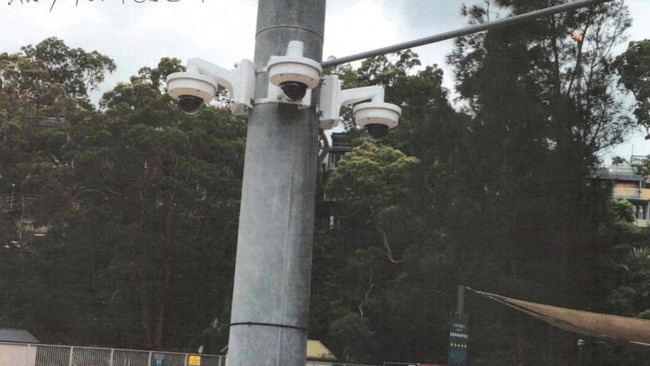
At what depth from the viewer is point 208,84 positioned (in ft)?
14.8

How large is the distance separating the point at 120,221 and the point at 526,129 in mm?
19951

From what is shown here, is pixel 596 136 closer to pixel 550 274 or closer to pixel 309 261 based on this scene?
pixel 550 274

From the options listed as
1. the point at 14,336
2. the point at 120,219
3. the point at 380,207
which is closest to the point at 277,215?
the point at 14,336

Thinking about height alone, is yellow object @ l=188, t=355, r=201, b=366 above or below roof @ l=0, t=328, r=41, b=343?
below

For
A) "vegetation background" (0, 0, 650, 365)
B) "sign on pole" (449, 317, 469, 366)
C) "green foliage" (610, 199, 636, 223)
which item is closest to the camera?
"sign on pole" (449, 317, 469, 366)

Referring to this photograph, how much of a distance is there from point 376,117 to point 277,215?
0.94m


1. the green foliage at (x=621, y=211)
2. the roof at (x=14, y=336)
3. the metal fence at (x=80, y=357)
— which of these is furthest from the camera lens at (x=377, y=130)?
the roof at (x=14, y=336)

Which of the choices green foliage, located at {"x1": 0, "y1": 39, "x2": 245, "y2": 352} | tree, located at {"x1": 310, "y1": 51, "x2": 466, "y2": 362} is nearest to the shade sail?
tree, located at {"x1": 310, "y1": 51, "x2": 466, "y2": 362}

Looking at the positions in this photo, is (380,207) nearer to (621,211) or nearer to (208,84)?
(621,211)

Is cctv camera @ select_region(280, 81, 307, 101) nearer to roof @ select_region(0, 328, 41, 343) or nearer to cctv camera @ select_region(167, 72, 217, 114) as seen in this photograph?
cctv camera @ select_region(167, 72, 217, 114)

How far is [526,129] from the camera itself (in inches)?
1130

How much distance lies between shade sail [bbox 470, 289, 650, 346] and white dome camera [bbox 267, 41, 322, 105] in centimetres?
581

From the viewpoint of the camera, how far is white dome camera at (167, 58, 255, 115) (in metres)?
4.35

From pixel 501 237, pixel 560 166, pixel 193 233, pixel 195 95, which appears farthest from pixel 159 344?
pixel 195 95
